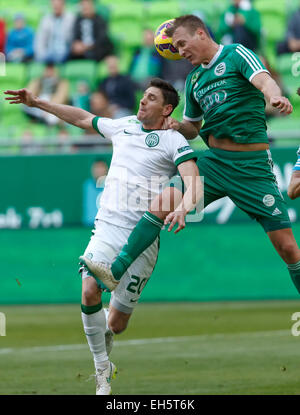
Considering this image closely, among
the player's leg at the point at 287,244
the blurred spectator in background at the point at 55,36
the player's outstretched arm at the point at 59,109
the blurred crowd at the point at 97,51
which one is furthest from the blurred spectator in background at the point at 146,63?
the player's leg at the point at 287,244

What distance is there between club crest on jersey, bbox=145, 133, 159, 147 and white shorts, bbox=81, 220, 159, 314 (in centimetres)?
74

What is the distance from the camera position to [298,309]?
13.0 meters

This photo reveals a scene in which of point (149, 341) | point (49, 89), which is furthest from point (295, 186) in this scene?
point (49, 89)

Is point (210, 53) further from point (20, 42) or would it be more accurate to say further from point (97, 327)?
point (20, 42)

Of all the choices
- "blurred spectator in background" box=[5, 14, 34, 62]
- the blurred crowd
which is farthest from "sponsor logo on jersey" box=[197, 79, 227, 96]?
"blurred spectator in background" box=[5, 14, 34, 62]

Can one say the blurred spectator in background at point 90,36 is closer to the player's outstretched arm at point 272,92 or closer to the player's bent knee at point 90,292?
the player's outstretched arm at point 272,92

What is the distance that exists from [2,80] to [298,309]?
847 cm

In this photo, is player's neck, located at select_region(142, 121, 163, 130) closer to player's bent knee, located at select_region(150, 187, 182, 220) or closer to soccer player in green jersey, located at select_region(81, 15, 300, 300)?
soccer player in green jersey, located at select_region(81, 15, 300, 300)

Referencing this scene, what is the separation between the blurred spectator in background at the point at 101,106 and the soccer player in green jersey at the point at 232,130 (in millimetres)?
8379

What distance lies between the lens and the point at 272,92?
684cm

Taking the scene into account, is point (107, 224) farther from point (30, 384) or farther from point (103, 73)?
point (103, 73)

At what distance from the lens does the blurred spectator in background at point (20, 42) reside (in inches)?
734

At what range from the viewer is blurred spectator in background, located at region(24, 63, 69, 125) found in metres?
17.3

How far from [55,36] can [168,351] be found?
976 cm
